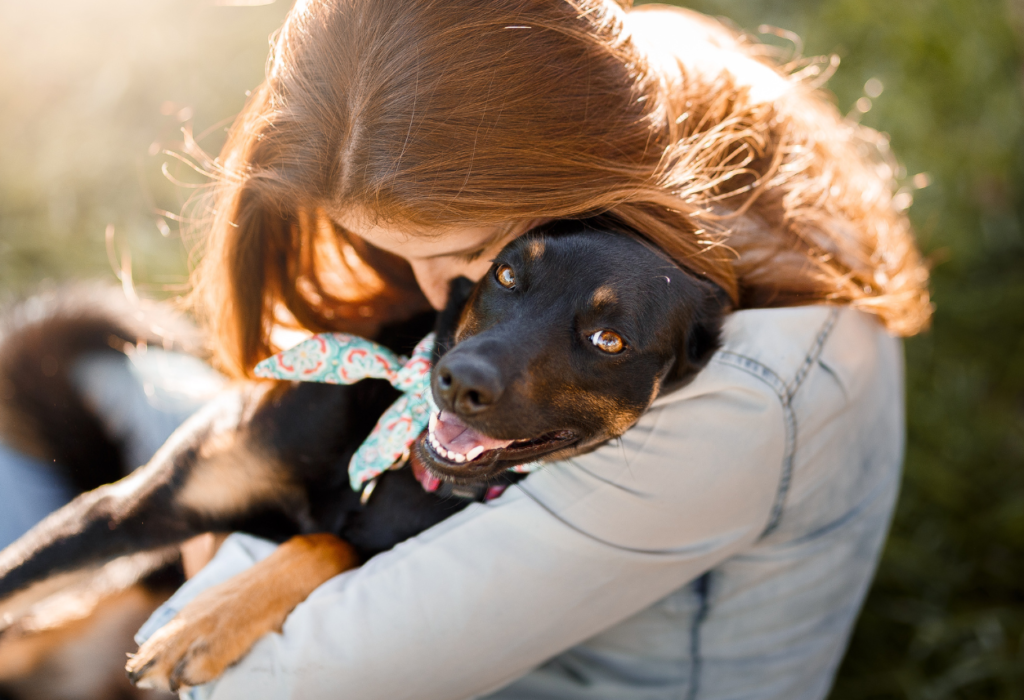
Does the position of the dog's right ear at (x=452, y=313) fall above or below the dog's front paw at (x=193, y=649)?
above

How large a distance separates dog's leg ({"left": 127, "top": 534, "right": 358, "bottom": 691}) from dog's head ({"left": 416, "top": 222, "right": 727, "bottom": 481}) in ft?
1.44

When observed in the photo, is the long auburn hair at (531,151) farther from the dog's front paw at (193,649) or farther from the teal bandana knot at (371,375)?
the dog's front paw at (193,649)

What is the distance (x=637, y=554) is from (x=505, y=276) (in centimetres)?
70

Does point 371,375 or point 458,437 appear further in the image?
point 371,375

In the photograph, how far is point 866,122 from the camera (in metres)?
4.38

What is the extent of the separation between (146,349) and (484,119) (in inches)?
70.6

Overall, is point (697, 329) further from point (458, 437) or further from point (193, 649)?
point (193, 649)

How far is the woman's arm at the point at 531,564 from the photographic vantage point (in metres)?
1.56

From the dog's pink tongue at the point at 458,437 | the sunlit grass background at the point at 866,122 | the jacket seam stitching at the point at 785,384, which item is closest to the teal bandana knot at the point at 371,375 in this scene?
the dog's pink tongue at the point at 458,437

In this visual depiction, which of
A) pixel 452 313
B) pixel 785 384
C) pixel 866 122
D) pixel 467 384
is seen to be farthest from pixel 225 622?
pixel 866 122

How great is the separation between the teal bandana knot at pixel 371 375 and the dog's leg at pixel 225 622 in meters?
0.28

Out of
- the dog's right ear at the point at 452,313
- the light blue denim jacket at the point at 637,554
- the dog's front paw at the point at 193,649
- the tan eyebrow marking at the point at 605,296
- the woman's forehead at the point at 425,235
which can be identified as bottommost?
the dog's front paw at the point at 193,649

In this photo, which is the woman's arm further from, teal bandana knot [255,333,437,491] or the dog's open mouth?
teal bandana knot [255,333,437,491]

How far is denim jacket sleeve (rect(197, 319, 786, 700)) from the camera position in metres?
1.56
